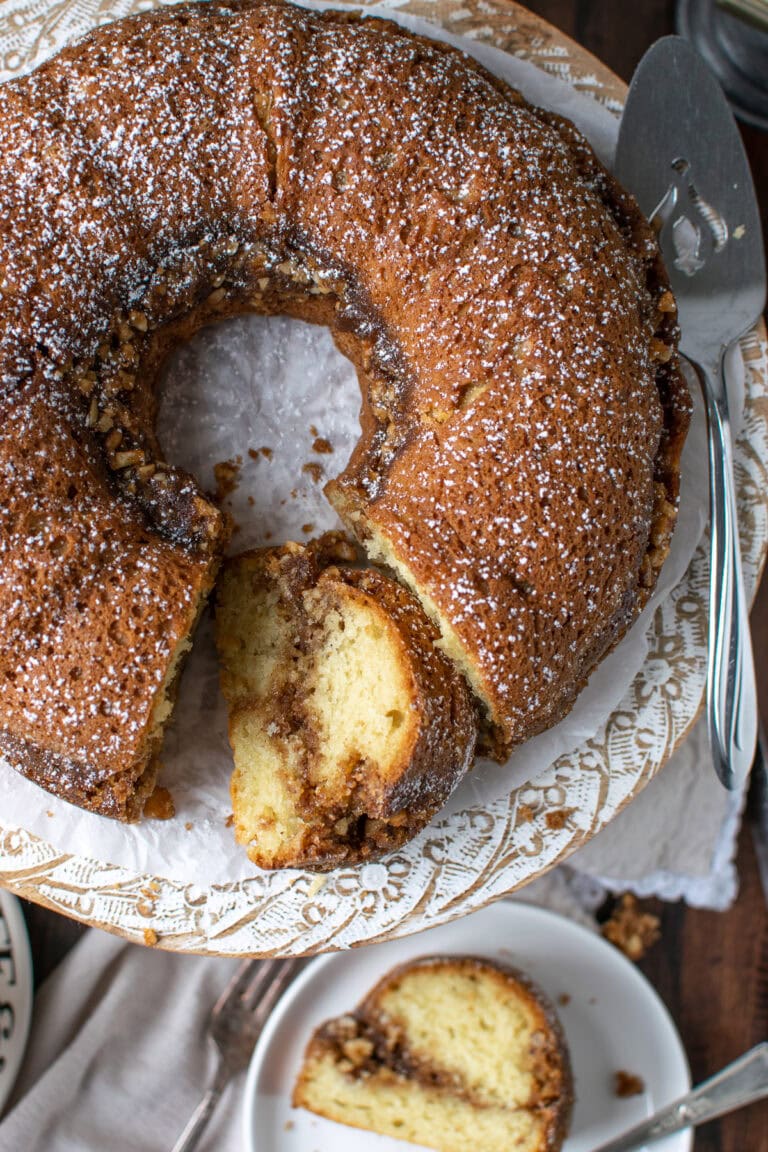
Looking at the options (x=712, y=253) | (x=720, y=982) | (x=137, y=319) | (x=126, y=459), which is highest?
(x=712, y=253)

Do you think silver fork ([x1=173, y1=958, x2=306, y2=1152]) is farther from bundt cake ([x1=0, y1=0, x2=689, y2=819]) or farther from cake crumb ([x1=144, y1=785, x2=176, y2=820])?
bundt cake ([x1=0, y1=0, x2=689, y2=819])

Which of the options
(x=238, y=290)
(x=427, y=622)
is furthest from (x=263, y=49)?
(x=427, y=622)

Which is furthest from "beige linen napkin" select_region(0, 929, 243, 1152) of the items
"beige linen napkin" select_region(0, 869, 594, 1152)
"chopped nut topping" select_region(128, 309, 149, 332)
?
"chopped nut topping" select_region(128, 309, 149, 332)

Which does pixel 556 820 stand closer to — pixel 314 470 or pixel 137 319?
pixel 314 470

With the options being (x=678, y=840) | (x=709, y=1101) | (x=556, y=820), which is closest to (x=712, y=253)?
(x=556, y=820)

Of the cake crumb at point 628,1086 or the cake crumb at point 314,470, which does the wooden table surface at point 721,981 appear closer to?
the cake crumb at point 628,1086

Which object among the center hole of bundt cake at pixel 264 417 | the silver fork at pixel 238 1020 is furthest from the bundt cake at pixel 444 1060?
the center hole of bundt cake at pixel 264 417
